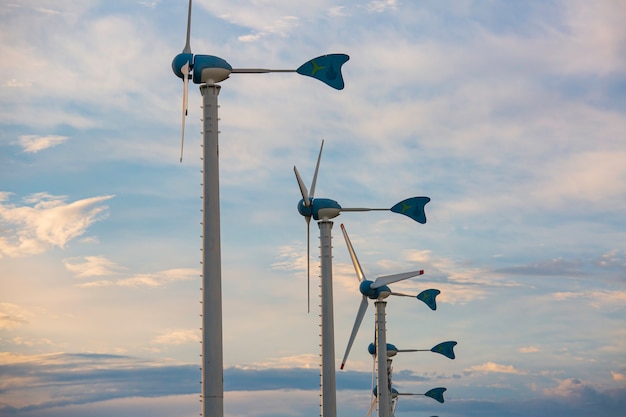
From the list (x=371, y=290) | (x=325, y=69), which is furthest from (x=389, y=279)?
(x=325, y=69)

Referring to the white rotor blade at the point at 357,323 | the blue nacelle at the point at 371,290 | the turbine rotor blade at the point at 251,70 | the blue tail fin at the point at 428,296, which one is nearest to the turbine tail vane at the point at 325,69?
the turbine rotor blade at the point at 251,70

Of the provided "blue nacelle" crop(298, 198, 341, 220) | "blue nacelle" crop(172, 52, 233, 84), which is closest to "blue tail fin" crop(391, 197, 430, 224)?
"blue nacelle" crop(298, 198, 341, 220)

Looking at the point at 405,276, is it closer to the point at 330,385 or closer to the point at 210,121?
the point at 330,385

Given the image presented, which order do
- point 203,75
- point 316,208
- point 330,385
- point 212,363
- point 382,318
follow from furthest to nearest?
point 382,318 < point 316,208 < point 330,385 < point 203,75 < point 212,363

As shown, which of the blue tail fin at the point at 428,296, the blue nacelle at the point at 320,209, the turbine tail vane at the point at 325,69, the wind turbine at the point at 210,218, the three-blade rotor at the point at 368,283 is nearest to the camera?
the wind turbine at the point at 210,218

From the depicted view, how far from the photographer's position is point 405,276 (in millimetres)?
98562

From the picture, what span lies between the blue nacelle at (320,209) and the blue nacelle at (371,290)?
18.8 metres

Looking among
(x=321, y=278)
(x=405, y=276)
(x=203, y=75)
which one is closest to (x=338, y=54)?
(x=203, y=75)

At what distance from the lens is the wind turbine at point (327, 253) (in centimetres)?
7806

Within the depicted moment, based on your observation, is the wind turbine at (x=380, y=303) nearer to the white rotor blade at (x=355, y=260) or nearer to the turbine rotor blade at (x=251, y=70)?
the white rotor blade at (x=355, y=260)

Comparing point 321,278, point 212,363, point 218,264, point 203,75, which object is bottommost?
point 212,363

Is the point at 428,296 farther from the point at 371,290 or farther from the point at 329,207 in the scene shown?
the point at 329,207

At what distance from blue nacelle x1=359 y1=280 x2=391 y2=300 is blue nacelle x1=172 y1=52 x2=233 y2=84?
50.2 m

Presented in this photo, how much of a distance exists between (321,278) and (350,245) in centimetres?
2197
